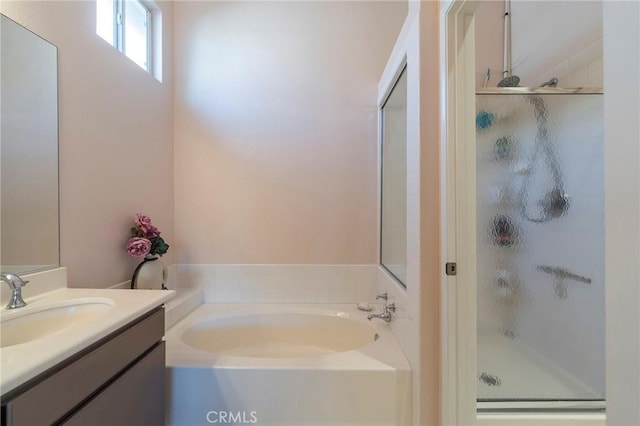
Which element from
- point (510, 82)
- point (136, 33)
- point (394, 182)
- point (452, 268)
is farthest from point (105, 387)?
point (510, 82)

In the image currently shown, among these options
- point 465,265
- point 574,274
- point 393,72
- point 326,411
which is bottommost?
point 326,411

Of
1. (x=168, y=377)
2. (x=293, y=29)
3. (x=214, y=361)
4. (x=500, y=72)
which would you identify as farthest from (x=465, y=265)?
(x=293, y=29)

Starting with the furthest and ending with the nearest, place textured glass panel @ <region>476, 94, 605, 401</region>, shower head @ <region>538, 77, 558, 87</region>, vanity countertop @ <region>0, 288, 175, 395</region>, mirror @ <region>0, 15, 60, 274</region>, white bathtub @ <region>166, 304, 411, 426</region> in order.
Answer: shower head @ <region>538, 77, 558, 87</region>, textured glass panel @ <region>476, 94, 605, 401</region>, white bathtub @ <region>166, 304, 411, 426</region>, mirror @ <region>0, 15, 60, 274</region>, vanity countertop @ <region>0, 288, 175, 395</region>

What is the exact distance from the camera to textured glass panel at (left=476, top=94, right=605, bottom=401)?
140 cm

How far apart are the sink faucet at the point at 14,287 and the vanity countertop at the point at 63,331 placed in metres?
0.03

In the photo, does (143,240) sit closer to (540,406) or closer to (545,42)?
(540,406)

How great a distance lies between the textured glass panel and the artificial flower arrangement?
6.09ft

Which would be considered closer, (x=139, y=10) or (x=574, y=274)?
(x=574, y=274)

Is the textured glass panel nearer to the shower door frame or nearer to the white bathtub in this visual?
the shower door frame

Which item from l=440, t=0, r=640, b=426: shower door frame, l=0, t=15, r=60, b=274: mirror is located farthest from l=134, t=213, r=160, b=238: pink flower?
l=440, t=0, r=640, b=426: shower door frame

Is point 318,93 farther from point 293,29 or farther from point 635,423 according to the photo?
point 635,423

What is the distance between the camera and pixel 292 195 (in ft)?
7.34

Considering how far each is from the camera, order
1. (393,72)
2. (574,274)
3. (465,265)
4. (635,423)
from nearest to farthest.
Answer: (635,423)
(465,265)
(574,274)
(393,72)

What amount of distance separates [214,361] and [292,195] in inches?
49.7
